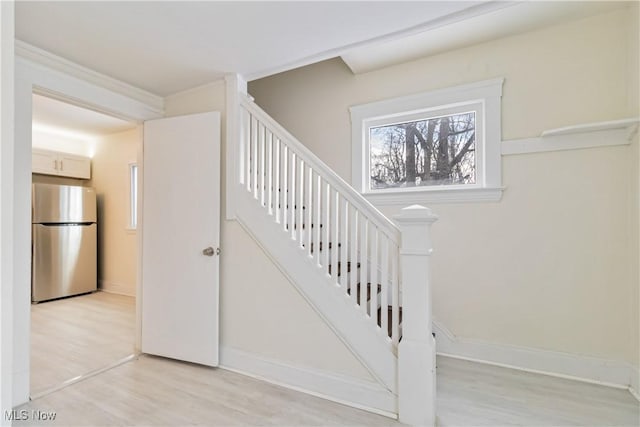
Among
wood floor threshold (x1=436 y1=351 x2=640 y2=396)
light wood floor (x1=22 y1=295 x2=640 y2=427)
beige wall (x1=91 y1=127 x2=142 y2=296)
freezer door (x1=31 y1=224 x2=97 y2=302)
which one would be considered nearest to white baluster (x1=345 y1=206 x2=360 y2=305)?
light wood floor (x1=22 y1=295 x2=640 y2=427)

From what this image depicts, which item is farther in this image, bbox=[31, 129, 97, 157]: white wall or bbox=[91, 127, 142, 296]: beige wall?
bbox=[91, 127, 142, 296]: beige wall

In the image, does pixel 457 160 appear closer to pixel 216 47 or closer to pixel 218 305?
pixel 216 47

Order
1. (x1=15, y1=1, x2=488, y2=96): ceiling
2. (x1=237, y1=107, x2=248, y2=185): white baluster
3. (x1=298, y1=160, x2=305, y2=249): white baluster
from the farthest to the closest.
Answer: (x1=237, y1=107, x2=248, y2=185): white baluster → (x1=298, y1=160, x2=305, y2=249): white baluster → (x1=15, y1=1, x2=488, y2=96): ceiling

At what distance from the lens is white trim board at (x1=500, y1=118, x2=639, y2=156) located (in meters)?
2.11

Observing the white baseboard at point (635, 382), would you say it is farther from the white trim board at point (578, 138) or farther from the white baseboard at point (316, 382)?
the white baseboard at point (316, 382)

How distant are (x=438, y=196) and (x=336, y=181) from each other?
115 cm

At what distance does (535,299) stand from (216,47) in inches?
120

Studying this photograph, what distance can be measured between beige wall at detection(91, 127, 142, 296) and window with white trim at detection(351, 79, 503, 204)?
3.74m

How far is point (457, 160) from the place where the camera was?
278 cm

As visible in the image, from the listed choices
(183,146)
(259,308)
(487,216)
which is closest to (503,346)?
(487,216)

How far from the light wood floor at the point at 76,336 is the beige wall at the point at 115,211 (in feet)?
1.69

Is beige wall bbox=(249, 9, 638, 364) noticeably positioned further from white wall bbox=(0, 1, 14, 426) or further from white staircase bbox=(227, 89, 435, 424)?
white wall bbox=(0, 1, 14, 426)

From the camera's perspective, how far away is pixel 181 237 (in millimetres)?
2580

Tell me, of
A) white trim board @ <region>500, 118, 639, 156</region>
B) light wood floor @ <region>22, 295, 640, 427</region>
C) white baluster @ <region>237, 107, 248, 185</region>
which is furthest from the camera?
white baluster @ <region>237, 107, 248, 185</region>
